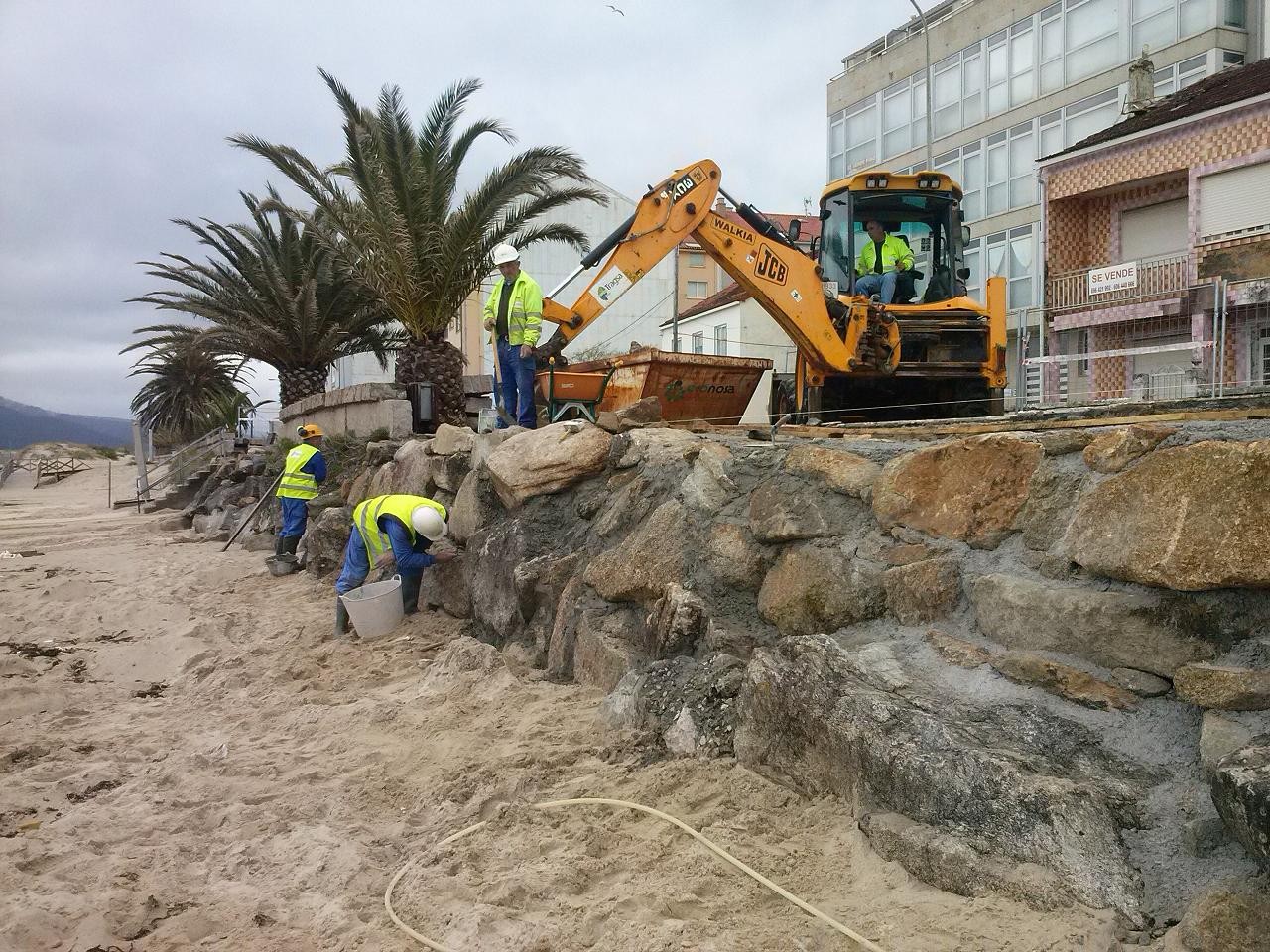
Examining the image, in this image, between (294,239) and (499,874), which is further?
(294,239)

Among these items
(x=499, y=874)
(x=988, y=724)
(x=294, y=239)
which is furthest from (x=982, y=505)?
(x=294, y=239)

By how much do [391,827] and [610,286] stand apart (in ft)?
18.2

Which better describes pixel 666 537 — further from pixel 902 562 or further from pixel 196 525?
pixel 196 525

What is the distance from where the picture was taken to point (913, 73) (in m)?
23.8

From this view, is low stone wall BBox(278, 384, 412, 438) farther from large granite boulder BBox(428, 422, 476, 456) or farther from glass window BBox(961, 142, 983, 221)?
glass window BBox(961, 142, 983, 221)

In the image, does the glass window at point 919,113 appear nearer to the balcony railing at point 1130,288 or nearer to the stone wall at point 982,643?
the balcony railing at point 1130,288

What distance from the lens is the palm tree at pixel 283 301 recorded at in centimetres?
1648

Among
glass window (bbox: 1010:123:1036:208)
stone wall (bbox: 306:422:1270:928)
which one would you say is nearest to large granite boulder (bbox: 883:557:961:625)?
stone wall (bbox: 306:422:1270:928)

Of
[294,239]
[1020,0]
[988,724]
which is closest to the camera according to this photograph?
[988,724]

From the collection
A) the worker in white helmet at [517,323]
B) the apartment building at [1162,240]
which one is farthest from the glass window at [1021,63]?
the worker in white helmet at [517,323]

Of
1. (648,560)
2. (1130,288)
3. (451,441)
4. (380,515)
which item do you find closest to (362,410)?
(451,441)

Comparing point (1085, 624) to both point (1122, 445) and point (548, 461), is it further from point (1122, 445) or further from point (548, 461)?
point (548, 461)

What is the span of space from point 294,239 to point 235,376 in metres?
12.9

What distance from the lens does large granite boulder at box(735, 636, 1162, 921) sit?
2625mm
